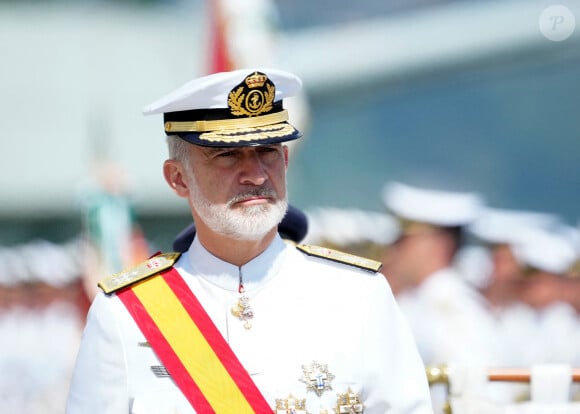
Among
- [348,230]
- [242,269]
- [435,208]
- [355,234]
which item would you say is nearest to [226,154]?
[242,269]

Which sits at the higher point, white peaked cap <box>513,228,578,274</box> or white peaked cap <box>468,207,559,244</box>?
white peaked cap <box>468,207,559,244</box>

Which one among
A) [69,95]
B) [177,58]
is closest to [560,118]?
[177,58]

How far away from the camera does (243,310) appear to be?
3047 mm

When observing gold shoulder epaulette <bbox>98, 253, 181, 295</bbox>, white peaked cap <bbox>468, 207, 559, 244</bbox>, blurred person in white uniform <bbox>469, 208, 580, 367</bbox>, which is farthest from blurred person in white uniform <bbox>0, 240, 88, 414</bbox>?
gold shoulder epaulette <bbox>98, 253, 181, 295</bbox>

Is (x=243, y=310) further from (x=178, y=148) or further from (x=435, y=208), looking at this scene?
(x=435, y=208)

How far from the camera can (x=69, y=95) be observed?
58.4 ft

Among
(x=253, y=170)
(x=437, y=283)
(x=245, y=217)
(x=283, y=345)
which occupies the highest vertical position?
(x=253, y=170)

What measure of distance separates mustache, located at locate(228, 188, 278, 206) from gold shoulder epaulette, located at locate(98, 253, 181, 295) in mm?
351

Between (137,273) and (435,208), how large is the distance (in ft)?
11.1

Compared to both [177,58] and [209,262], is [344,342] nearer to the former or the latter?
[209,262]

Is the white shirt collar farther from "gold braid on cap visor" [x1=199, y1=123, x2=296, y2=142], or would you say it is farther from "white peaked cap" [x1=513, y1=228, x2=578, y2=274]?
"white peaked cap" [x1=513, y1=228, x2=578, y2=274]

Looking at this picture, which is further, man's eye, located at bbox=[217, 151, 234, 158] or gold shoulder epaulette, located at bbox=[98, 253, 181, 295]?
gold shoulder epaulette, located at bbox=[98, 253, 181, 295]

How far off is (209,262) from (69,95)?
49.5ft

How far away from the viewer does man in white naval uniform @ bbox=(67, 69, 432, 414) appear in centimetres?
293
